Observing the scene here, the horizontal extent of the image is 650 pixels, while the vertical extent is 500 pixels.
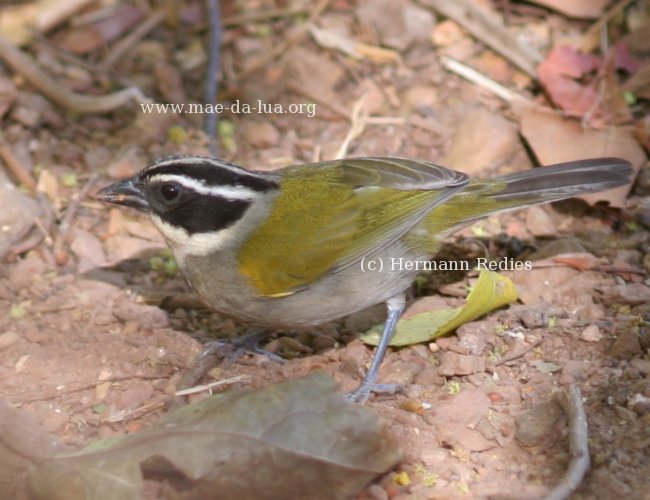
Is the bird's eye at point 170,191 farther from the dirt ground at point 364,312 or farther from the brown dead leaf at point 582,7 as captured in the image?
the brown dead leaf at point 582,7

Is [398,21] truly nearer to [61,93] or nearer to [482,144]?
[482,144]

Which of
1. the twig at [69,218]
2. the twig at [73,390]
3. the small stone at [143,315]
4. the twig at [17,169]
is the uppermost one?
the twig at [17,169]

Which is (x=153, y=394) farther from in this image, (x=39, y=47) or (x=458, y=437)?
(x=39, y=47)

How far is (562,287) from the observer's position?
568 centimetres

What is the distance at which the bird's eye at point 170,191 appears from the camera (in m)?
5.27

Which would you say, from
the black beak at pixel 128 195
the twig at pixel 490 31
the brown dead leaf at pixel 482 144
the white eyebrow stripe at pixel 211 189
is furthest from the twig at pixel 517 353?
the twig at pixel 490 31

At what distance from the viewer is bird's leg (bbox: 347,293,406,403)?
202 inches

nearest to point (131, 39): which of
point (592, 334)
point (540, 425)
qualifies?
point (592, 334)

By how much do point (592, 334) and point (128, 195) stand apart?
9.03 ft

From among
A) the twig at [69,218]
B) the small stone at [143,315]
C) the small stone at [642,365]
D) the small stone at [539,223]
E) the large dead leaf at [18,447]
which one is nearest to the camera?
the large dead leaf at [18,447]

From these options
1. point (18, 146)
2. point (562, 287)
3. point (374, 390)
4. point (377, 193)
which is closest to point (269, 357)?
point (374, 390)

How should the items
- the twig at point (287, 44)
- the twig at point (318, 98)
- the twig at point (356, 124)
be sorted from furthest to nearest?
the twig at point (287, 44), the twig at point (318, 98), the twig at point (356, 124)

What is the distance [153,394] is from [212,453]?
3.70 feet

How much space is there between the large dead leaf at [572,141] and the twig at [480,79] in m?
0.43
